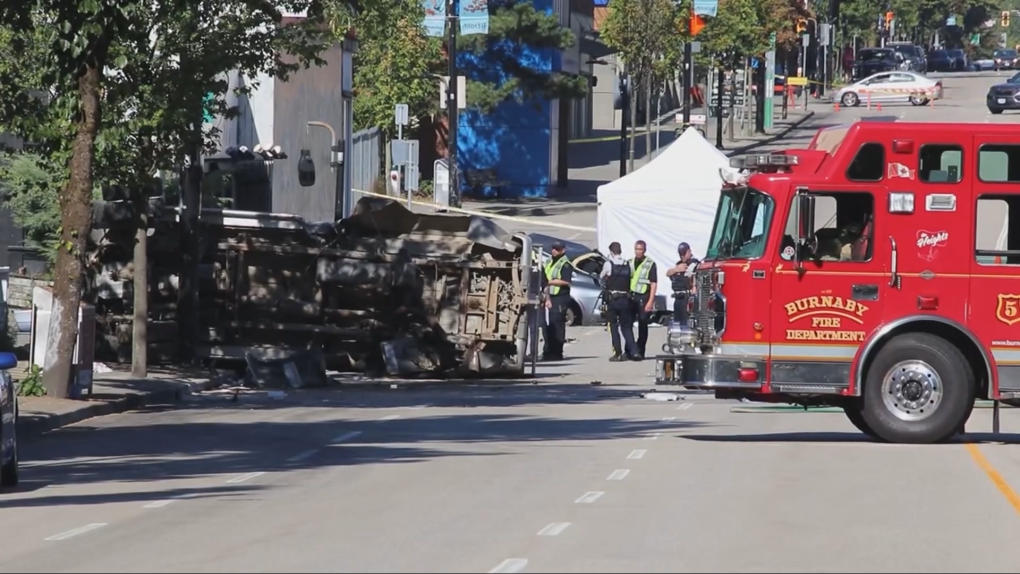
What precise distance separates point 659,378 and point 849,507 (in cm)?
543

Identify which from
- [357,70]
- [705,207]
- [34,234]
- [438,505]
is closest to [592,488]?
[438,505]

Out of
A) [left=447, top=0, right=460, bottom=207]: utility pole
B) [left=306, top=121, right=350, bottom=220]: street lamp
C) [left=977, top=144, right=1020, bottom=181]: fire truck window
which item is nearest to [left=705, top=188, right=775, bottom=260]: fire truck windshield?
[left=977, top=144, right=1020, bottom=181]: fire truck window

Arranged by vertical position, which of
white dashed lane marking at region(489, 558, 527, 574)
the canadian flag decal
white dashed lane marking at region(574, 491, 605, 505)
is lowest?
white dashed lane marking at region(574, 491, 605, 505)

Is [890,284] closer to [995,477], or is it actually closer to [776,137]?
[995,477]

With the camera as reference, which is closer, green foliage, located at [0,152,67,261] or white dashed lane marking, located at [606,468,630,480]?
white dashed lane marking, located at [606,468,630,480]

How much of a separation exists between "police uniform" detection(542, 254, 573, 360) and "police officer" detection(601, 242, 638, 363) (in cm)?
72

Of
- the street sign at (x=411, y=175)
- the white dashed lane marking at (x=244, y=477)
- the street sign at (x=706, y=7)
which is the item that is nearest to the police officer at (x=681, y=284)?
the white dashed lane marking at (x=244, y=477)

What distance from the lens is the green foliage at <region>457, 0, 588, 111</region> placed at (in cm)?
5612

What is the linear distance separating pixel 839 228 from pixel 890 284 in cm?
78

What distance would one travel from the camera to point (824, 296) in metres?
16.0

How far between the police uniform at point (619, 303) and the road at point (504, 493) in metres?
6.22

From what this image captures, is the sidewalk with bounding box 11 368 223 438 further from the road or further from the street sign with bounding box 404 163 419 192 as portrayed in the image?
the street sign with bounding box 404 163 419 192

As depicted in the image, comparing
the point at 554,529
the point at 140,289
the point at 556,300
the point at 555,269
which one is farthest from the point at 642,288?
the point at 554,529

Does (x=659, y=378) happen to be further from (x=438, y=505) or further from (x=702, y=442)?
(x=438, y=505)
